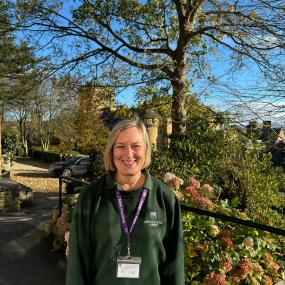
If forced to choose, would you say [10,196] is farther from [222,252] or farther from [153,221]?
[153,221]

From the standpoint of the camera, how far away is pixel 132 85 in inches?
420

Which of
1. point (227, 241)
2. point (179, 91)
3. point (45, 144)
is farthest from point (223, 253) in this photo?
point (45, 144)

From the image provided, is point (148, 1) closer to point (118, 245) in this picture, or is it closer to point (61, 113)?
point (118, 245)

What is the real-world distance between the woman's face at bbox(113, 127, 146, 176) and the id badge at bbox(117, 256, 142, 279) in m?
0.46

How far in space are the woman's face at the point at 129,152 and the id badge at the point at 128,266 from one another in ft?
1.50

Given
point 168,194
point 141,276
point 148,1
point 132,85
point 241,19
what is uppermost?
point 148,1

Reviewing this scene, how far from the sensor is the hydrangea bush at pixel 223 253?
3.72 metres

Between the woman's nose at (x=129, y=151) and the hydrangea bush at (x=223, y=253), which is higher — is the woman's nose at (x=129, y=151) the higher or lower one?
the higher one

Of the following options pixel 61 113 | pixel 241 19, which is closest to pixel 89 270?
pixel 241 19

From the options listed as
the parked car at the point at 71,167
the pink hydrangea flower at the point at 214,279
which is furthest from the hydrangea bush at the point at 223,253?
the parked car at the point at 71,167

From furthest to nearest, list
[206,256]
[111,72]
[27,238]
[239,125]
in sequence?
[111,72]
[239,125]
[27,238]
[206,256]

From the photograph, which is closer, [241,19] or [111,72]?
[241,19]

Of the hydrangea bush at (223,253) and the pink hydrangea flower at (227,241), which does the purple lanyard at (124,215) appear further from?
the pink hydrangea flower at (227,241)

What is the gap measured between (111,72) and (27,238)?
626 cm
